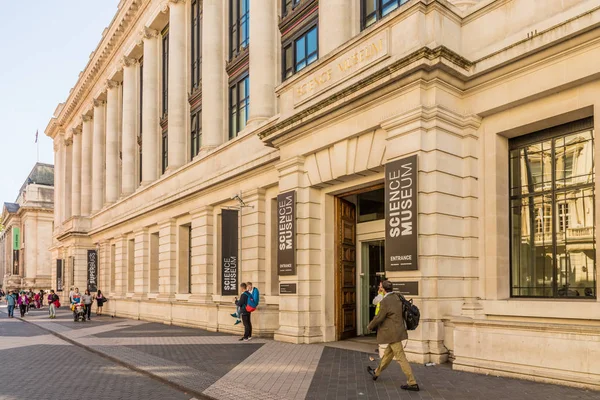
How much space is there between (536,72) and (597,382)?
5.91m

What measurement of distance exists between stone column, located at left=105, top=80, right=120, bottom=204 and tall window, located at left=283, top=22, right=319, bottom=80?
23.0 metres

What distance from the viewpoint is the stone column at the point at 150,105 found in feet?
107

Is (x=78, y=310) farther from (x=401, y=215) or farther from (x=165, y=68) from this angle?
(x=401, y=215)

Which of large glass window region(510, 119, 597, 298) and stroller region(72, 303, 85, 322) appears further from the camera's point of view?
stroller region(72, 303, 85, 322)

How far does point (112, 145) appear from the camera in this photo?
40.2 meters

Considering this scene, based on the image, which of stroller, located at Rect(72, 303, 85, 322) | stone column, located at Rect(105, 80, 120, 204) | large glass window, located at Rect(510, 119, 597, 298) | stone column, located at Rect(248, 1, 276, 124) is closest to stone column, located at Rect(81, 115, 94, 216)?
stone column, located at Rect(105, 80, 120, 204)

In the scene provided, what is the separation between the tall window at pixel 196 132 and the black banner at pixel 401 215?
17206 millimetres

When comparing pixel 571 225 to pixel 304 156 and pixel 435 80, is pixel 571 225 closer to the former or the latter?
pixel 435 80

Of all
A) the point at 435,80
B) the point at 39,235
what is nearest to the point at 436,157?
the point at 435,80

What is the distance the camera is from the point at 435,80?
40.0 feet

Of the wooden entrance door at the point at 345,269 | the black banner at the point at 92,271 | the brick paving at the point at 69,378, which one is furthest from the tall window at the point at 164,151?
the wooden entrance door at the point at 345,269

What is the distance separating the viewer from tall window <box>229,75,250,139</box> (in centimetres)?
2356

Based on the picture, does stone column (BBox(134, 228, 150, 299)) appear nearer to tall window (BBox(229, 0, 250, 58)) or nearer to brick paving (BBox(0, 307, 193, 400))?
tall window (BBox(229, 0, 250, 58))

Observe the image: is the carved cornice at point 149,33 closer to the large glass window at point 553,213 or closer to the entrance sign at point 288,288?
the entrance sign at point 288,288
